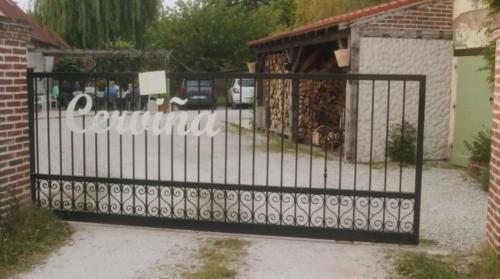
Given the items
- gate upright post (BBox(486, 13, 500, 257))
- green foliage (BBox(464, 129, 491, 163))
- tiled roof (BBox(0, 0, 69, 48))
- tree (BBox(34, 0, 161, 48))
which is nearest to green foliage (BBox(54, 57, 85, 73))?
tree (BBox(34, 0, 161, 48))

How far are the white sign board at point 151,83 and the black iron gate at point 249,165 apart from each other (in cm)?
17

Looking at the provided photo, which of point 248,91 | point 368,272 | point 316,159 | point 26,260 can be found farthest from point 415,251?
point 248,91

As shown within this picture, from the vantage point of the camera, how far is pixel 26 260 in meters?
5.09

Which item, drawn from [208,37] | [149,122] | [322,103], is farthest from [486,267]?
[208,37]

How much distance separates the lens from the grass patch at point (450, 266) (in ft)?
15.5

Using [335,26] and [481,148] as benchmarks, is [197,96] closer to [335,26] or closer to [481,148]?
[335,26]

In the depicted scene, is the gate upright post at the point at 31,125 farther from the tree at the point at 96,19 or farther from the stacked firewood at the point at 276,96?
the tree at the point at 96,19

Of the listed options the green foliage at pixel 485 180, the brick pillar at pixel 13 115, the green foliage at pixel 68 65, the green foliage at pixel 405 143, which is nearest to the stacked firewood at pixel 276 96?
the green foliage at pixel 405 143

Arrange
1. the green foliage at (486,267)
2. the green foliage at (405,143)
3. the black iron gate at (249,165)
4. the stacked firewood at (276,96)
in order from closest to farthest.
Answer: the green foliage at (486,267)
the black iron gate at (249,165)
the green foliage at (405,143)
the stacked firewood at (276,96)

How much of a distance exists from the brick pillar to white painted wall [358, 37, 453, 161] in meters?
6.51

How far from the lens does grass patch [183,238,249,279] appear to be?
483 centimetres

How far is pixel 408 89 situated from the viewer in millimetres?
11352

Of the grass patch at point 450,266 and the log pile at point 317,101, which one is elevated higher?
the log pile at point 317,101

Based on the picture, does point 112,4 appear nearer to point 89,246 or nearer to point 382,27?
point 382,27
